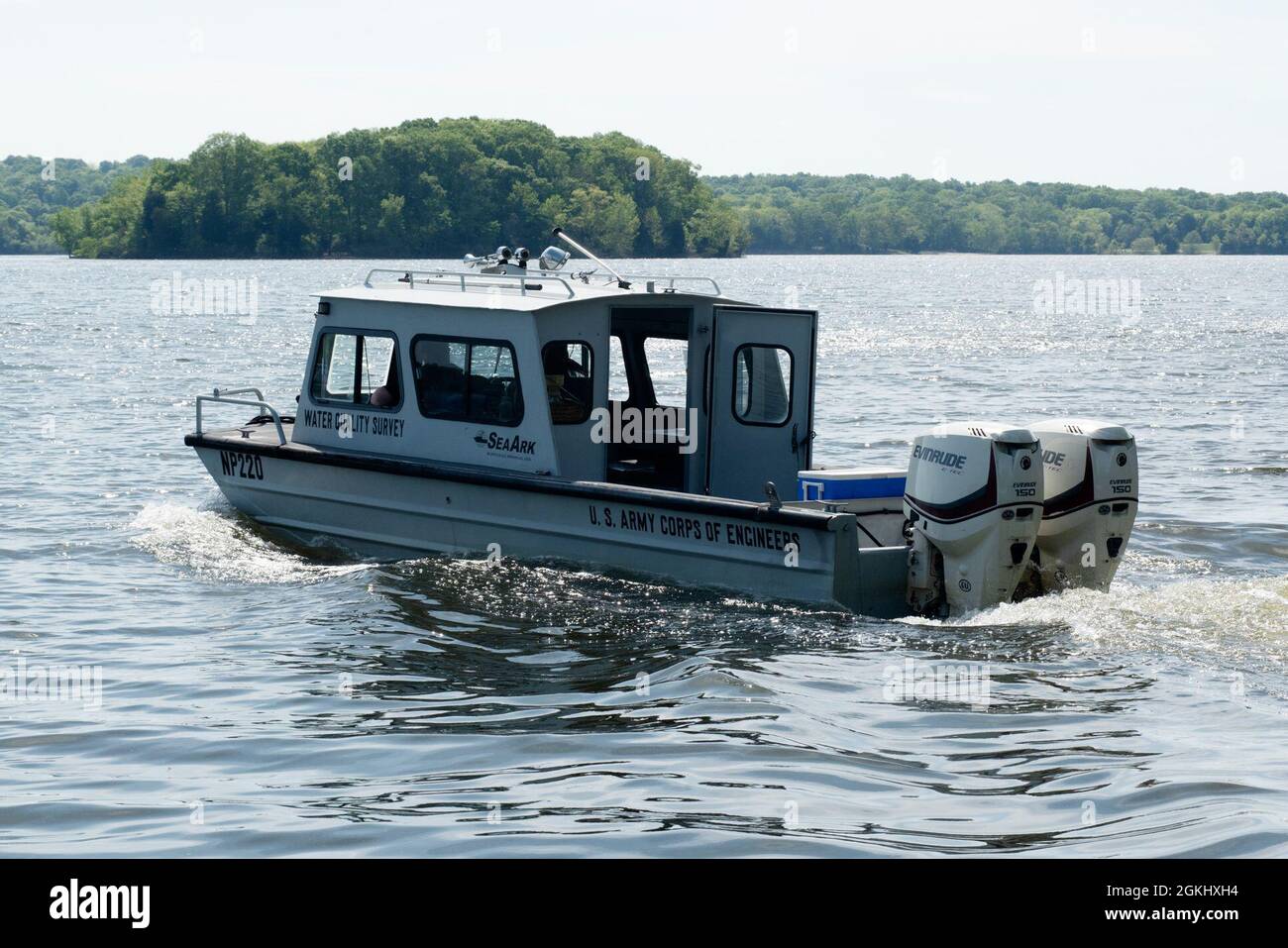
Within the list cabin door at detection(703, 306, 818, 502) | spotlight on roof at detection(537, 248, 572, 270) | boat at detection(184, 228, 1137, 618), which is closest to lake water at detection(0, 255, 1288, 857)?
boat at detection(184, 228, 1137, 618)

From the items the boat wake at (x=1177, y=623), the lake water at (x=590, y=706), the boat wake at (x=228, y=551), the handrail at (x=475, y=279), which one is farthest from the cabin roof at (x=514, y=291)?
the boat wake at (x=1177, y=623)

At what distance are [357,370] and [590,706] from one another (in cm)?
538

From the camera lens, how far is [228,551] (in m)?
13.8

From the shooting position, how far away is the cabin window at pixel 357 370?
43.4ft

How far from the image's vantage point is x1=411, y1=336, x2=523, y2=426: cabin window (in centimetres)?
1242

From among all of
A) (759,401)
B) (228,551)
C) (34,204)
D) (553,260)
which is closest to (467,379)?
(553,260)

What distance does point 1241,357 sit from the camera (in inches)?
1612

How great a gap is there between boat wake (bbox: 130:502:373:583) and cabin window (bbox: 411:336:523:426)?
1.53m

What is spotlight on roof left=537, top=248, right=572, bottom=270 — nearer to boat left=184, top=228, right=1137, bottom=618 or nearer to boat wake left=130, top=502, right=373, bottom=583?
boat left=184, top=228, right=1137, bottom=618

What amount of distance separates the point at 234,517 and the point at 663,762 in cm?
776

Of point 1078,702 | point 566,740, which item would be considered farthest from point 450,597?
point 1078,702

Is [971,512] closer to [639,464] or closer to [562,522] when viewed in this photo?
[562,522]
